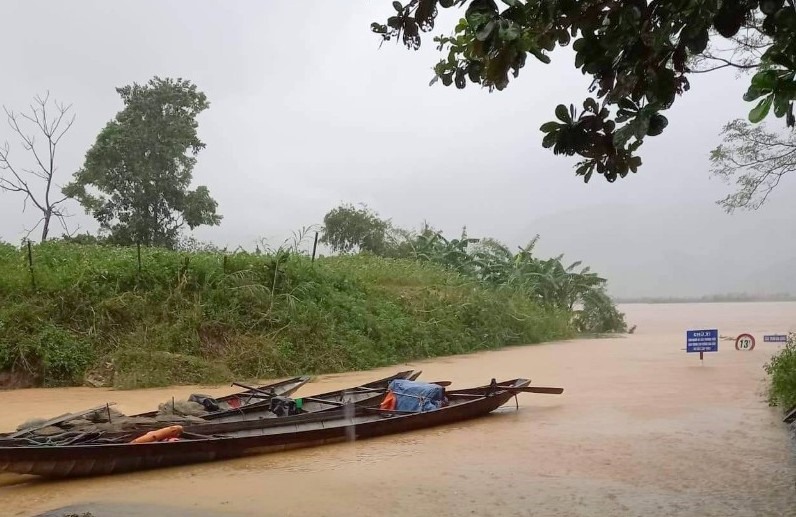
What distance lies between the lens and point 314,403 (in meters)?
7.20

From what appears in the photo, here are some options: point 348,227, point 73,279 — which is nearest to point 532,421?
point 73,279

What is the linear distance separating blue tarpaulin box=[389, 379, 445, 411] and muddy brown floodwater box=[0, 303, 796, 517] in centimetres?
32

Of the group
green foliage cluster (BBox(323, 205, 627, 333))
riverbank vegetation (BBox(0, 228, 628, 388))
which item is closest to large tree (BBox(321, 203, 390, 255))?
green foliage cluster (BBox(323, 205, 627, 333))

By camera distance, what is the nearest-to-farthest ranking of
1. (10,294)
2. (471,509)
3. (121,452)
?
(471,509) < (121,452) < (10,294)

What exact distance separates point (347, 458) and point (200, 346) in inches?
215

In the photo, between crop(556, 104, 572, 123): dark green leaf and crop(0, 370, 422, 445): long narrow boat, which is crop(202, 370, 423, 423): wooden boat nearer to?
crop(0, 370, 422, 445): long narrow boat

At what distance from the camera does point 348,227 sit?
23203 millimetres

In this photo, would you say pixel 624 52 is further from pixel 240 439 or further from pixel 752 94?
pixel 240 439

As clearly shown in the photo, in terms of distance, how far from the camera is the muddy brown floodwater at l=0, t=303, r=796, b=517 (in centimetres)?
441

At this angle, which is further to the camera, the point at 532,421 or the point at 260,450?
the point at 532,421

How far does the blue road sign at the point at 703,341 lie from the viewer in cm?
1170

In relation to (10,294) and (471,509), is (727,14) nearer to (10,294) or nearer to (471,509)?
(471,509)

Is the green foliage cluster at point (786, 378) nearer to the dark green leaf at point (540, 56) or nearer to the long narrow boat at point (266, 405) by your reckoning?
the long narrow boat at point (266, 405)

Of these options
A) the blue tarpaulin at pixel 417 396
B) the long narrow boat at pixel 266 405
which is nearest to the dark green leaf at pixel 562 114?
the long narrow boat at pixel 266 405
